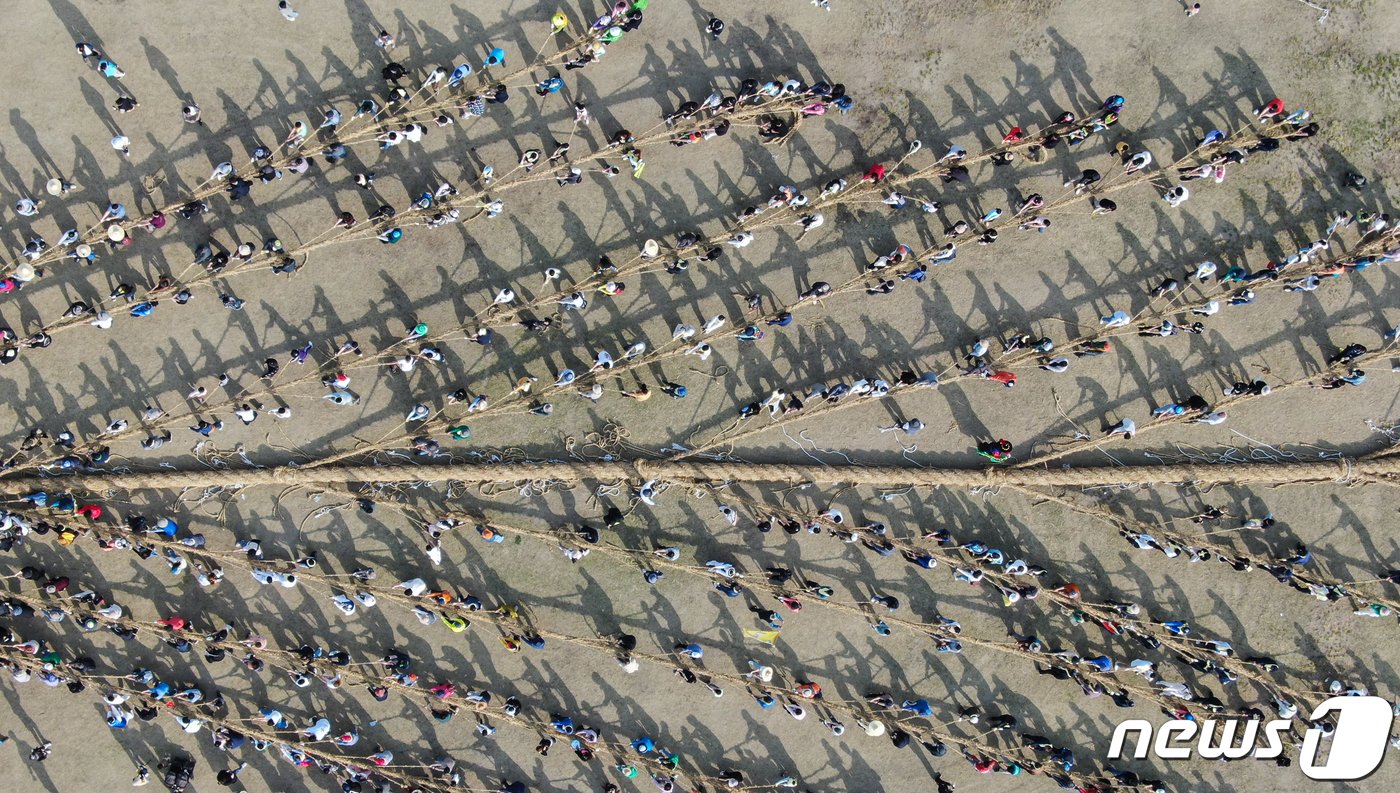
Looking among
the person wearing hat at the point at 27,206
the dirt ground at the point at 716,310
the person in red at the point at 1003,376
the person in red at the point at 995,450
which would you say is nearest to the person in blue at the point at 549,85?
the dirt ground at the point at 716,310

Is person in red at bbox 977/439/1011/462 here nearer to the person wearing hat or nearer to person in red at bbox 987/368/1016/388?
person in red at bbox 987/368/1016/388

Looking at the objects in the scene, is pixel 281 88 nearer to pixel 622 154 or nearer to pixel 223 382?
pixel 223 382

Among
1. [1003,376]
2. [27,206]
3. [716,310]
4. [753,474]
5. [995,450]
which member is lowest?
[995,450]

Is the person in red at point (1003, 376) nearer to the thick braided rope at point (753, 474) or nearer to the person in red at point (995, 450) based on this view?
the person in red at point (995, 450)

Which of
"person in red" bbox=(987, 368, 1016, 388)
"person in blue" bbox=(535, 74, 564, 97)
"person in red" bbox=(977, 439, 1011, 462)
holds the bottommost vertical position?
"person in red" bbox=(977, 439, 1011, 462)

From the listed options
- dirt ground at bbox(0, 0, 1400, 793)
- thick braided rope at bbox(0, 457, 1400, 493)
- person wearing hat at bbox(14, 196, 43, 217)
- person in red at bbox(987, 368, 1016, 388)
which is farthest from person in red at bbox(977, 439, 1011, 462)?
person wearing hat at bbox(14, 196, 43, 217)

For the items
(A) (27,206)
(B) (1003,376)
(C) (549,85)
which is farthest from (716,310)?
(A) (27,206)

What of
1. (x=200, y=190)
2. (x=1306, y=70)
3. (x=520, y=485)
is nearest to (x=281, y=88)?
(x=200, y=190)

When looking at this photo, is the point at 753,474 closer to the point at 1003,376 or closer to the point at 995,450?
the point at 995,450
